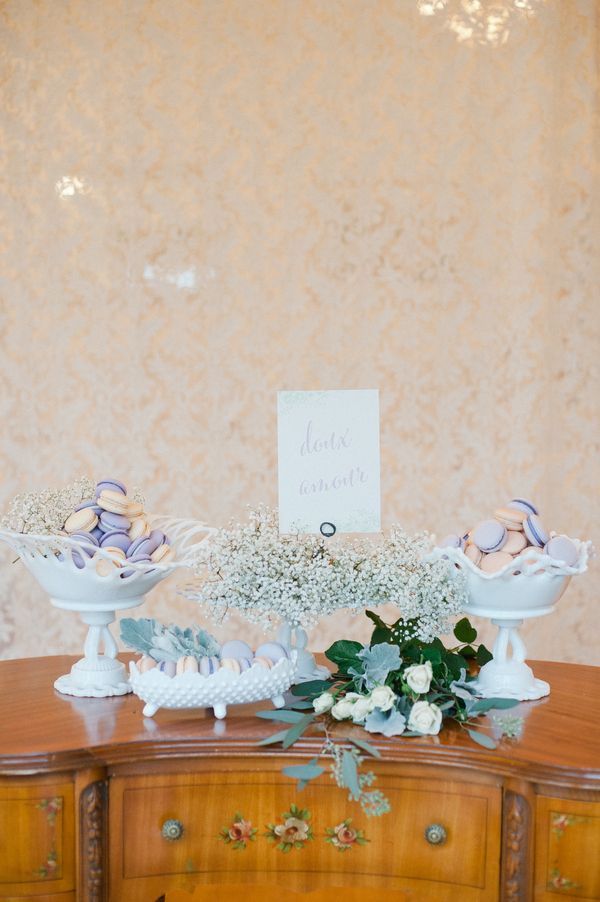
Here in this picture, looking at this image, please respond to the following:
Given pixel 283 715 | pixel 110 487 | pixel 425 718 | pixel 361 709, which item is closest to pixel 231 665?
pixel 283 715

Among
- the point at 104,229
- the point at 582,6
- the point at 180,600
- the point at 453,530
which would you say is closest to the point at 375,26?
the point at 582,6

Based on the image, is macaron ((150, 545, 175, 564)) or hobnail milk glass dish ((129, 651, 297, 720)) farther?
macaron ((150, 545, 175, 564))

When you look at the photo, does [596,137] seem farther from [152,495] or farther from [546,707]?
[546,707]

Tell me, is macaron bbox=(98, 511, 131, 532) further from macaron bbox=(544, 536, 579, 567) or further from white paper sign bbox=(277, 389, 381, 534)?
macaron bbox=(544, 536, 579, 567)

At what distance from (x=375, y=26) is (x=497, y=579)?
289 cm

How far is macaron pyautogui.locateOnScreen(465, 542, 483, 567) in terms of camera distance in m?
1.80

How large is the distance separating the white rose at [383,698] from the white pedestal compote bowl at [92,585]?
1.37ft

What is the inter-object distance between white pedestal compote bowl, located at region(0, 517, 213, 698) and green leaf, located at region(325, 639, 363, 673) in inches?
12.5

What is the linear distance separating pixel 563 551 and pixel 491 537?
13cm

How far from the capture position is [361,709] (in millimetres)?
1653

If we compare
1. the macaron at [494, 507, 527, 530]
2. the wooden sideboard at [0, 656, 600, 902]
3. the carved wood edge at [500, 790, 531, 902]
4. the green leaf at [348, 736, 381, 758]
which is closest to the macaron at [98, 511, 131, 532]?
the wooden sideboard at [0, 656, 600, 902]

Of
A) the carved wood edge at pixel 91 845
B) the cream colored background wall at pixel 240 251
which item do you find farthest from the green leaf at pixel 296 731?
the cream colored background wall at pixel 240 251

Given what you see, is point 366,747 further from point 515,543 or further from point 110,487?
point 110,487

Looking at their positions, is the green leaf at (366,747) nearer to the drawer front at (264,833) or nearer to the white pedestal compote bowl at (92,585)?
the drawer front at (264,833)
